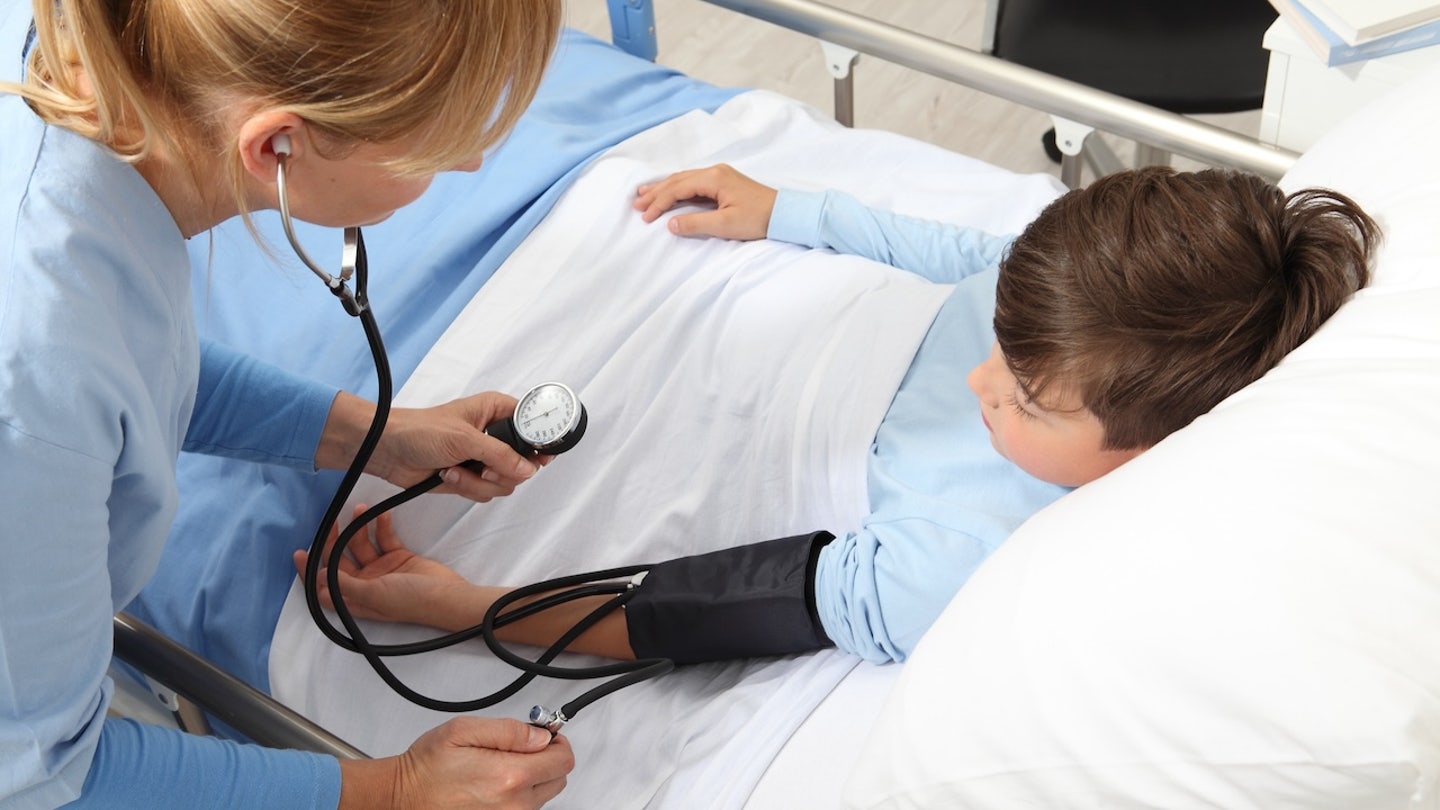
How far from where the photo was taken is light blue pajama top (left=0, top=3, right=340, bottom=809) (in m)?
0.72

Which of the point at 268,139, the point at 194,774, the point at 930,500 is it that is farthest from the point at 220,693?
the point at 930,500

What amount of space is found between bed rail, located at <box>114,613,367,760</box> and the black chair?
1215 mm

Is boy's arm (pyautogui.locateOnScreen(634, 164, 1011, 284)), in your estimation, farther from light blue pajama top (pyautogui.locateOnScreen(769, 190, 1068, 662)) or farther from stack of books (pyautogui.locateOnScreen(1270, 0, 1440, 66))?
stack of books (pyautogui.locateOnScreen(1270, 0, 1440, 66))

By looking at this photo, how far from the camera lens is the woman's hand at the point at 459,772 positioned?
888 mm

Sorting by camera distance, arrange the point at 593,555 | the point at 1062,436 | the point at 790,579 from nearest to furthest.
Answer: the point at 1062,436 < the point at 790,579 < the point at 593,555

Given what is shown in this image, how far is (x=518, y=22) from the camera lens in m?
0.73

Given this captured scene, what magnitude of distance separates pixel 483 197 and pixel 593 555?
1.49ft

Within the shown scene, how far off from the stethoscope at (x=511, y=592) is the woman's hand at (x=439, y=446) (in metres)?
0.02

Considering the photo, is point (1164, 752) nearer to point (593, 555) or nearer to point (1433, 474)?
point (1433, 474)

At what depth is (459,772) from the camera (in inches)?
35.1

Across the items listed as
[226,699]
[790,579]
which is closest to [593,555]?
[790,579]

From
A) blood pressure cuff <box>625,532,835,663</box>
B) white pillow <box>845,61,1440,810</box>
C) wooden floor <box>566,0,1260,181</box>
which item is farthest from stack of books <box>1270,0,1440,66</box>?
wooden floor <box>566,0,1260,181</box>

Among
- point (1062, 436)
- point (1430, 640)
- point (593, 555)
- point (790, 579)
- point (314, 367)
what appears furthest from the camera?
point (314, 367)

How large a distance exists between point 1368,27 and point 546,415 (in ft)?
2.67
